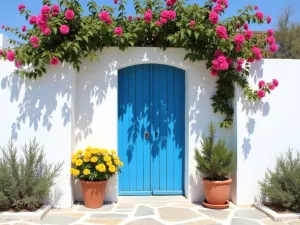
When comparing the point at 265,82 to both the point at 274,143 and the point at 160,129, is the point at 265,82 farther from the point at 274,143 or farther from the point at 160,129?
the point at 160,129

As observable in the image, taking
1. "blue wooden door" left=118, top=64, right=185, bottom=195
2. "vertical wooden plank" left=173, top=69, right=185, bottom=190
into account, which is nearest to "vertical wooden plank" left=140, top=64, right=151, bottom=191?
"blue wooden door" left=118, top=64, right=185, bottom=195

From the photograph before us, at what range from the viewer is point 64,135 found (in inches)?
241

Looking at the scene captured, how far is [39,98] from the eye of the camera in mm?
6176

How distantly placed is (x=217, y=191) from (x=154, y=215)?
114 cm

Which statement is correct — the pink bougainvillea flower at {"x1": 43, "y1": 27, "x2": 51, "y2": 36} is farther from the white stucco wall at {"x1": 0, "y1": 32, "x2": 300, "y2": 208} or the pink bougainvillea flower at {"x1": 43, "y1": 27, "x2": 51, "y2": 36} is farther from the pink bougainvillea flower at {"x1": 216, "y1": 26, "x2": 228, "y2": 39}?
the pink bougainvillea flower at {"x1": 216, "y1": 26, "x2": 228, "y2": 39}

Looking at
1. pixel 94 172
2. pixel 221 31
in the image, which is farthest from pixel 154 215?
pixel 221 31

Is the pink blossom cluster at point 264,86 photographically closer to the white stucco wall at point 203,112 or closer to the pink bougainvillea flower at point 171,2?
the white stucco wall at point 203,112

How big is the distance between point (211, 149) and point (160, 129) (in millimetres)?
1105

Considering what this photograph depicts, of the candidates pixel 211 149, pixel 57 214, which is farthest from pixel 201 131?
pixel 57 214

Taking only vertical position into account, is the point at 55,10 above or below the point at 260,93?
above

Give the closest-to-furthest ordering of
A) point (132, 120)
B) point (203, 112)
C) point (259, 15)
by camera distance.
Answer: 1. point (259, 15)
2. point (203, 112)
3. point (132, 120)

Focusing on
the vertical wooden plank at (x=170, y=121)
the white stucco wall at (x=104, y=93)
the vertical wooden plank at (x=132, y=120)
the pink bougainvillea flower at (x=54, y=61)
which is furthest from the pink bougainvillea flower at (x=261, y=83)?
the pink bougainvillea flower at (x=54, y=61)

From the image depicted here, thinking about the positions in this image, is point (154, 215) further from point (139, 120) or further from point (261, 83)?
point (261, 83)

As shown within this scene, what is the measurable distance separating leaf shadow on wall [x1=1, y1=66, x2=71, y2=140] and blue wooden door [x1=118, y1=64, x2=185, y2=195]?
42.6 inches
